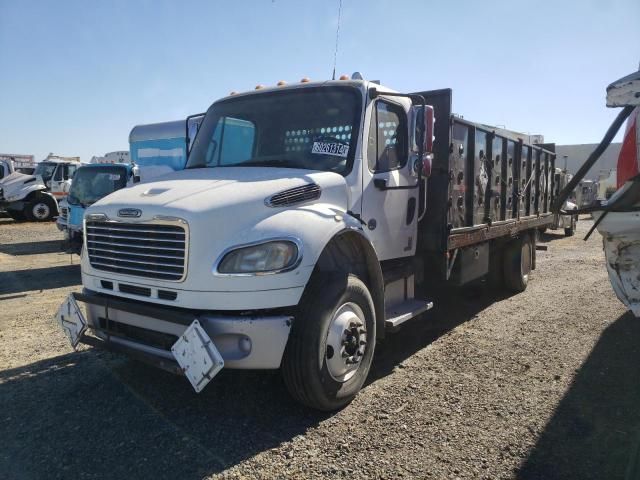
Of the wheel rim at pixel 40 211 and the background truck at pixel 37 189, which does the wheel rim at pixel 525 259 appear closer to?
the background truck at pixel 37 189

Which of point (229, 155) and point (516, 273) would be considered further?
point (516, 273)

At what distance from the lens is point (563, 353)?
5066mm

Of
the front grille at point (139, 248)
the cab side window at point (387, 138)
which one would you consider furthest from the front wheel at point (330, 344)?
the cab side window at point (387, 138)

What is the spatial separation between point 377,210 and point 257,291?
1.62 m

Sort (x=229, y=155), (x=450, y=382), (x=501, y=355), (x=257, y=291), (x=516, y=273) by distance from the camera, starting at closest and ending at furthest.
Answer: (x=257, y=291) → (x=450, y=382) → (x=229, y=155) → (x=501, y=355) → (x=516, y=273)

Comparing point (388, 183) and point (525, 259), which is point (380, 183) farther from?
point (525, 259)

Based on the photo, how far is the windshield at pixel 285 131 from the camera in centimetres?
417

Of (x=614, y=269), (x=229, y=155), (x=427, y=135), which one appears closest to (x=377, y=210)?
(x=427, y=135)

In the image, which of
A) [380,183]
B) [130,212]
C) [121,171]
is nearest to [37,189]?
[121,171]

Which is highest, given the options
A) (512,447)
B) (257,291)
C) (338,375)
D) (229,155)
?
(229,155)

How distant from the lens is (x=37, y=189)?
770 inches

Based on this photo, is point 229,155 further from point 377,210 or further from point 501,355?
point 501,355

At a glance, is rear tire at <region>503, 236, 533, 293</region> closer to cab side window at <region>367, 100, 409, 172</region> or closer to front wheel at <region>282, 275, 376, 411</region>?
cab side window at <region>367, 100, 409, 172</region>

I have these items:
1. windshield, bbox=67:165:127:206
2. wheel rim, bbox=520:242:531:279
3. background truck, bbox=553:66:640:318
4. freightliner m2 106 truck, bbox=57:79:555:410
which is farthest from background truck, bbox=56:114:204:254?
background truck, bbox=553:66:640:318
